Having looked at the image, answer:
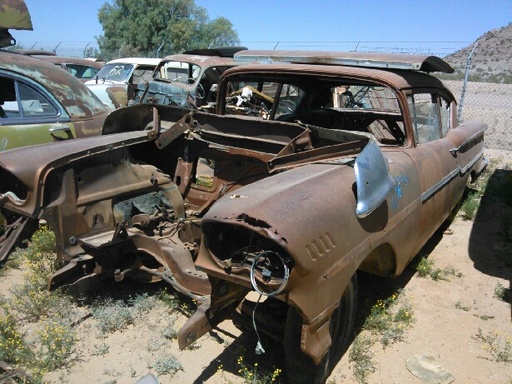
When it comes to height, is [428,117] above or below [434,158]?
above

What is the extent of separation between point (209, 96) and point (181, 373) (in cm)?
768

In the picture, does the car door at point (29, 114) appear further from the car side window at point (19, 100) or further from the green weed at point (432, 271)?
the green weed at point (432, 271)

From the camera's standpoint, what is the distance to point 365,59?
4090 millimetres

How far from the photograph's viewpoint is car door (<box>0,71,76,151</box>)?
5098mm

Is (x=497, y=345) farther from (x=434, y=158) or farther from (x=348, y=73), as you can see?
(x=348, y=73)

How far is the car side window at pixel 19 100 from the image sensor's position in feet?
17.2

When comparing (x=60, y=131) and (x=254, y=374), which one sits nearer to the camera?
(x=254, y=374)

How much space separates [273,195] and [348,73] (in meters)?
1.75

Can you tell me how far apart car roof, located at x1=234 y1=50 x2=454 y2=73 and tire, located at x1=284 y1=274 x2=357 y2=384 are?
2002 millimetres

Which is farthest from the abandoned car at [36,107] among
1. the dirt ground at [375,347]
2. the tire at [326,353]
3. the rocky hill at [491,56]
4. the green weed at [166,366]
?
the rocky hill at [491,56]

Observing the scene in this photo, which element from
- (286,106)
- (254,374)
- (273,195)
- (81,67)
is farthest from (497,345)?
(81,67)

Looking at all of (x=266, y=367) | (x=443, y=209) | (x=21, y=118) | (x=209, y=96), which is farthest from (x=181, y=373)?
(x=209, y=96)

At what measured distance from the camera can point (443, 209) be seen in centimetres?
419

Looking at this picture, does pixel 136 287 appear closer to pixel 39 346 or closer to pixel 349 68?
pixel 39 346
